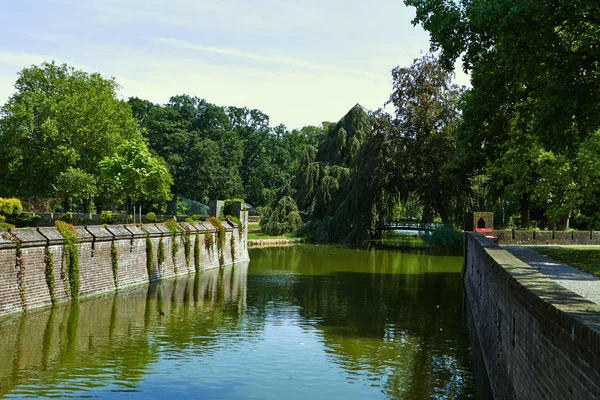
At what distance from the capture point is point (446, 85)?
43781 millimetres

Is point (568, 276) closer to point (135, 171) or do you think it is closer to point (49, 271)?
point (49, 271)

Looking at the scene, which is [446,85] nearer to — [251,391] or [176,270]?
[176,270]

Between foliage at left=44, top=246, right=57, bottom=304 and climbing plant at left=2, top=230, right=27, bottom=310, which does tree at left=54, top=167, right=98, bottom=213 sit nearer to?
foliage at left=44, top=246, right=57, bottom=304

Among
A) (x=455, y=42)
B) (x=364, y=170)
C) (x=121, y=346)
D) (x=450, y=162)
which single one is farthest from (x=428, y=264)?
(x=121, y=346)

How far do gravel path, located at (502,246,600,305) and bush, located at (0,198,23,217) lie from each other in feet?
93.6

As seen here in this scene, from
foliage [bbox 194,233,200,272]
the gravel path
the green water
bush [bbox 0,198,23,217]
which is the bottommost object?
the green water

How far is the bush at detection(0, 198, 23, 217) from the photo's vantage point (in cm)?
3541

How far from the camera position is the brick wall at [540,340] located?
4.34 m

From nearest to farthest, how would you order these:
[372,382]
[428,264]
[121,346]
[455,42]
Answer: [372,382], [121,346], [455,42], [428,264]

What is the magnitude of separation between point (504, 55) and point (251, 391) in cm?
993

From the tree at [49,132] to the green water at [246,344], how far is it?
27.2 metres

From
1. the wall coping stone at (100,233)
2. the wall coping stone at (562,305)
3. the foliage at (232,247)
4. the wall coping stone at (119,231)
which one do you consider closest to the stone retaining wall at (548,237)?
the foliage at (232,247)

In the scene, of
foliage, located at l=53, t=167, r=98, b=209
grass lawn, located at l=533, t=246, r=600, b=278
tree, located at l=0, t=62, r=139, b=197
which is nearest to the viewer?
grass lawn, located at l=533, t=246, r=600, b=278

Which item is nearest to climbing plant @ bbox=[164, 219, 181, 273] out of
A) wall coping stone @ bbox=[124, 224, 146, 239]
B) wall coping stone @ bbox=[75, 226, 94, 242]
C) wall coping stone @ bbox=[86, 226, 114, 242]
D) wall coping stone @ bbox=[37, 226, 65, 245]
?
wall coping stone @ bbox=[124, 224, 146, 239]
